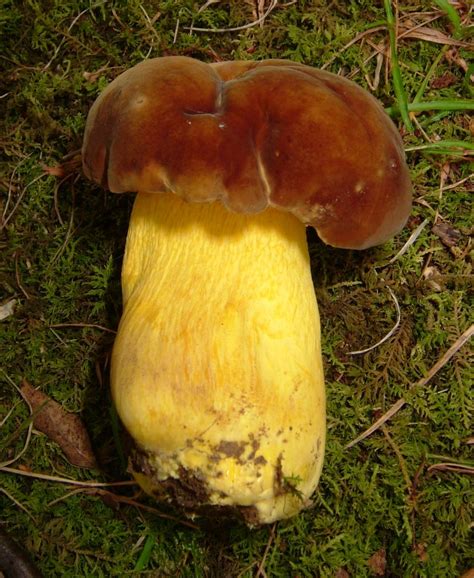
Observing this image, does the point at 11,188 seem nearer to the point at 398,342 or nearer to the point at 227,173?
the point at 227,173

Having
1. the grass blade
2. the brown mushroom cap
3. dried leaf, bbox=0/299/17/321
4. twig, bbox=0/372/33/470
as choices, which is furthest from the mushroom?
dried leaf, bbox=0/299/17/321

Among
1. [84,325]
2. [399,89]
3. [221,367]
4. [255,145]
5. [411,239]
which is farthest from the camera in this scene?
[84,325]

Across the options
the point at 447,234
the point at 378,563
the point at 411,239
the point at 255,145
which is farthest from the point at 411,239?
the point at 378,563

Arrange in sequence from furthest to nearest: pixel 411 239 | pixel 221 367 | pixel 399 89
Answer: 1. pixel 411 239
2. pixel 399 89
3. pixel 221 367

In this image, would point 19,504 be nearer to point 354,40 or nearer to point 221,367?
point 221,367

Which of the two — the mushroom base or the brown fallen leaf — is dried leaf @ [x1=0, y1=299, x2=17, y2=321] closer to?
the brown fallen leaf
